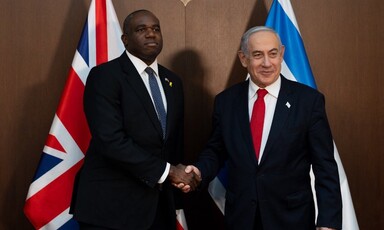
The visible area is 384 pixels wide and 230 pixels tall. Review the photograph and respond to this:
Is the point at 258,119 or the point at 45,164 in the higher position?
the point at 258,119

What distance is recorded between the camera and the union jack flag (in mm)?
2334

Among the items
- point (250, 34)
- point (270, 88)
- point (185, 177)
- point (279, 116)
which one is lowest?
point (185, 177)

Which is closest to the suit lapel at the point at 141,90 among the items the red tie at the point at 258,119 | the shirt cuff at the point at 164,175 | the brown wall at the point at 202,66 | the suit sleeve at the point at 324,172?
the shirt cuff at the point at 164,175

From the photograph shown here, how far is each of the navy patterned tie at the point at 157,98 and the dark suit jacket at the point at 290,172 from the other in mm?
343

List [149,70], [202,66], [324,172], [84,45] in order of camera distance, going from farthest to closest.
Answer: [202,66] < [84,45] < [149,70] < [324,172]

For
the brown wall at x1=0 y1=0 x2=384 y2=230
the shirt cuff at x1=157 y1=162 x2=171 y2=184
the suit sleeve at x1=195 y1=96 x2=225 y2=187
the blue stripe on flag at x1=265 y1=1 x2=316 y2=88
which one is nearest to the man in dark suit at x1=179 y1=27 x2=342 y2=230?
the suit sleeve at x1=195 y1=96 x2=225 y2=187

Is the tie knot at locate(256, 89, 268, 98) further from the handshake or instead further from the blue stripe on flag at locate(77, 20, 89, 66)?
the blue stripe on flag at locate(77, 20, 89, 66)

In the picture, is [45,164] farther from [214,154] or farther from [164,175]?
[214,154]

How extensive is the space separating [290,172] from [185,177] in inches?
17.9

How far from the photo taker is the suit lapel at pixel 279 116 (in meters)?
1.87

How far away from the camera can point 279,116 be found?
6.20 feet

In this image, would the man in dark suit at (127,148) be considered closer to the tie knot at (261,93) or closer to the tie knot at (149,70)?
the tie knot at (149,70)

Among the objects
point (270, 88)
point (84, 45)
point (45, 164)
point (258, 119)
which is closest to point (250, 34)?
point (270, 88)

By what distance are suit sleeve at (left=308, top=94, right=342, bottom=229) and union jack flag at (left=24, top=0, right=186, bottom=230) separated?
2.62 ft
